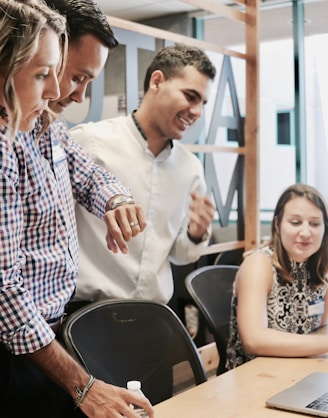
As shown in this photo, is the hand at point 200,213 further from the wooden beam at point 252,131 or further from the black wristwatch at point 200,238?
the wooden beam at point 252,131

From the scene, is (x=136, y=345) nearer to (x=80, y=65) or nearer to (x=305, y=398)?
(x=305, y=398)

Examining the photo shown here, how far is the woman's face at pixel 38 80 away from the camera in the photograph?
4.17 ft

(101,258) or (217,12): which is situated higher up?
(217,12)

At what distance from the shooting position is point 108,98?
3.37 m

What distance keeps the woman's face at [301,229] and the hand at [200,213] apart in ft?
1.40

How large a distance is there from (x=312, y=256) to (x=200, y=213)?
0.70m

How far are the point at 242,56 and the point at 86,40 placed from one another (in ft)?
9.58

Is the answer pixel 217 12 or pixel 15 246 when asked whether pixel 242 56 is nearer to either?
pixel 217 12

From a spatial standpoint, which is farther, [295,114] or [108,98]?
[295,114]

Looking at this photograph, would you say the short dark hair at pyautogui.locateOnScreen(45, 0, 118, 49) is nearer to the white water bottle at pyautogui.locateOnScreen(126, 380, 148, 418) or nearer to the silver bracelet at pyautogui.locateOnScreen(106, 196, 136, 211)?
the silver bracelet at pyautogui.locateOnScreen(106, 196, 136, 211)

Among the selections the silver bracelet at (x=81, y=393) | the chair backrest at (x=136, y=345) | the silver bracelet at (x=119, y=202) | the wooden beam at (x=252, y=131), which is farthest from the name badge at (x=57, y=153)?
the wooden beam at (x=252, y=131)

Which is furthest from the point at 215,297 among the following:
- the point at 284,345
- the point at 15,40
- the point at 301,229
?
the point at 15,40

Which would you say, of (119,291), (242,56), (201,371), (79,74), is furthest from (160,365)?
(242,56)

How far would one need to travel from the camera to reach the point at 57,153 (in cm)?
159
